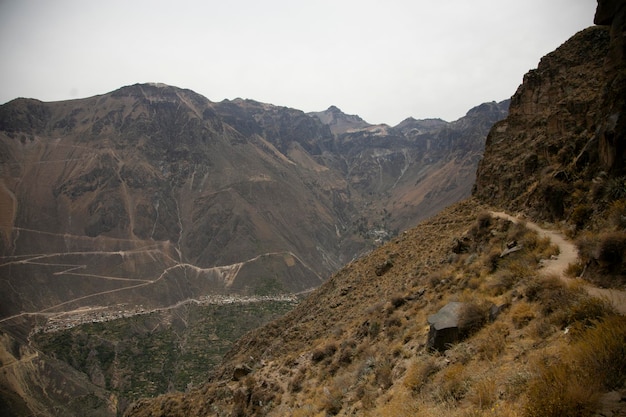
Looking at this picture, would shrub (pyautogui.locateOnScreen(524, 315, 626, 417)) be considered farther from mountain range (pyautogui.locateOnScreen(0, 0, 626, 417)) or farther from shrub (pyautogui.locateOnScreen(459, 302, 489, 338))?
shrub (pyautogui.locateOnScreen(459, 302, 489, 338))

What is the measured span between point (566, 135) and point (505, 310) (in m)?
13.6

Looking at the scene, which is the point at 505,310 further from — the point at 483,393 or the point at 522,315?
the point at 483,393

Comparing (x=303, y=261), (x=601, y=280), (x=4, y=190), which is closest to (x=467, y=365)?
(x=601, y=280)

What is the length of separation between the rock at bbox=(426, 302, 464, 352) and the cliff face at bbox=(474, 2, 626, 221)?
225 inches

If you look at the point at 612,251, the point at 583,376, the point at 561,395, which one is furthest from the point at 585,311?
the point at 561,395

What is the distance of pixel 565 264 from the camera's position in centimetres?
1045

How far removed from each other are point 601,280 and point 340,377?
870 centimetres

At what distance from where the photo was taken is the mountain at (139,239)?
73438 mm

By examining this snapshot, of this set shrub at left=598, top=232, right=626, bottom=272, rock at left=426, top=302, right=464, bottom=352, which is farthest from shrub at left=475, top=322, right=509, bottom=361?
shrub at left=598, top=232, right=626, bottom=272

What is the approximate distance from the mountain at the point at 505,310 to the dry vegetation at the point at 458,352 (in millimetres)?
41

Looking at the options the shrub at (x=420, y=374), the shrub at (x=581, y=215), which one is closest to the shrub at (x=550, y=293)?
the shrub at (x=420, y=374)

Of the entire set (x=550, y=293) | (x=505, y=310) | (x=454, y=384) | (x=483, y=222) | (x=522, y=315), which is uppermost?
(x=483, y=222)

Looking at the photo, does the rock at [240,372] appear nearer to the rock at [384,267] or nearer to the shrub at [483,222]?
the rock at [384,267]

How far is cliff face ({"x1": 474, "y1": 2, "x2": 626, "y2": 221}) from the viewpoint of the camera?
12123 mm
